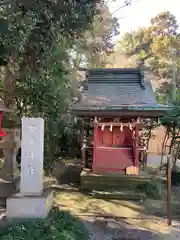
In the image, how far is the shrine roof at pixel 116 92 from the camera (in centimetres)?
944

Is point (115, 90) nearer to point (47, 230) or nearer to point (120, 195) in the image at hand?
point (120, 195)

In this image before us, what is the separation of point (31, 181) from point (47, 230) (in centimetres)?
117

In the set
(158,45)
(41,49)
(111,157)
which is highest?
(158,45)

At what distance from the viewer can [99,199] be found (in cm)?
898

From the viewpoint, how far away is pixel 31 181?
225 inches

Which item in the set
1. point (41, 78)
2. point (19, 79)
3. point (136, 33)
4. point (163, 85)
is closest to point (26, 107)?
point (19, 79)

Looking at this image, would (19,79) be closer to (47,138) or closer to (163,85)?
(47,138)

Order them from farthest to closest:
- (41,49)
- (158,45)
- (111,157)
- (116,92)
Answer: (158,45) < (116,92) < (111,157) < (41,49)

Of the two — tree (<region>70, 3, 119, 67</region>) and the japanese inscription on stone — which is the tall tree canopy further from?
the japanese inscription on stone

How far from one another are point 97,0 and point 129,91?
494 cm

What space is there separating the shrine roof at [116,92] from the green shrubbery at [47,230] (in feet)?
15.0

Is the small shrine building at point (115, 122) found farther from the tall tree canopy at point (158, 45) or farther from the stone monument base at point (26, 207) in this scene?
the tall tree canopy at point (158, 45)

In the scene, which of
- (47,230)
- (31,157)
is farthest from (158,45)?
(47,230)

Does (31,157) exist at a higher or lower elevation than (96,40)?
lower
